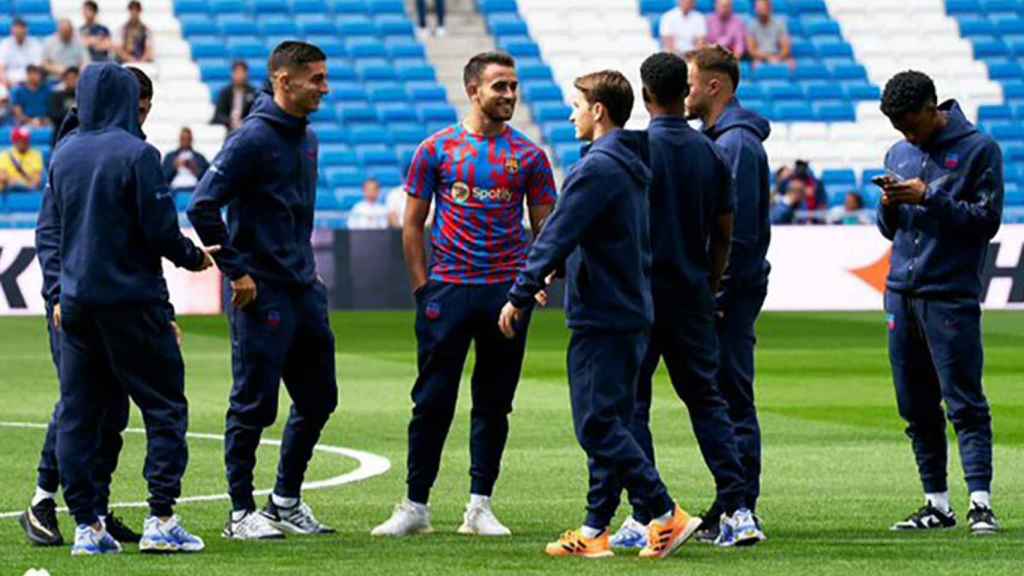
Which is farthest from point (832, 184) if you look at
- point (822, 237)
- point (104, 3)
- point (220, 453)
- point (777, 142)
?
point (220, 453)

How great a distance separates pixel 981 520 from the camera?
35.6 ft

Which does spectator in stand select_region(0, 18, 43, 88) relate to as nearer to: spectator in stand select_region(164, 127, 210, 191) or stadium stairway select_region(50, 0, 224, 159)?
stadium stairway select_region(50, 0, 224, 159)

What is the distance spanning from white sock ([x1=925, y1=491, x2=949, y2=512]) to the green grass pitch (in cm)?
22

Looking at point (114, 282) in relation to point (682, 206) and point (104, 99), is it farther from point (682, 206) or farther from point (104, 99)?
point (682, 206)

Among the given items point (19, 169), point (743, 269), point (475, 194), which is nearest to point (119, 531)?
point (475, 194)

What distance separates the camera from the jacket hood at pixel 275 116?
1080 centimetres

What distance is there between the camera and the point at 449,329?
11039 millimetres

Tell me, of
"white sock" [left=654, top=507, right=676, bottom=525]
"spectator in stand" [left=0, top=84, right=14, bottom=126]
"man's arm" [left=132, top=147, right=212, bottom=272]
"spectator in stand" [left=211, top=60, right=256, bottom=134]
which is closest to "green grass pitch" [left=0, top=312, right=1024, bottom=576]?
"white sock" [left=654, top=507, right=676, bottom=525]

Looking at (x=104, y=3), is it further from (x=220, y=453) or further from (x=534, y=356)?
(x=220, y=453)

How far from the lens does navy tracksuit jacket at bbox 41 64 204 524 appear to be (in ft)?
32.2

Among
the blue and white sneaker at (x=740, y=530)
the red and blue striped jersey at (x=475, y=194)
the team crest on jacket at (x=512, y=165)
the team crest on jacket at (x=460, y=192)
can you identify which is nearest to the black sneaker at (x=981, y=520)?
the blue and white sneaker at (x=740, y=530)

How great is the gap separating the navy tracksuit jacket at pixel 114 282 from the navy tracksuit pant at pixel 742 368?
2.40 meters

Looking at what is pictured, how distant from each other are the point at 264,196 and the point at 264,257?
28cm

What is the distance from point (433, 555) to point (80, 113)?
2375 millimetres
